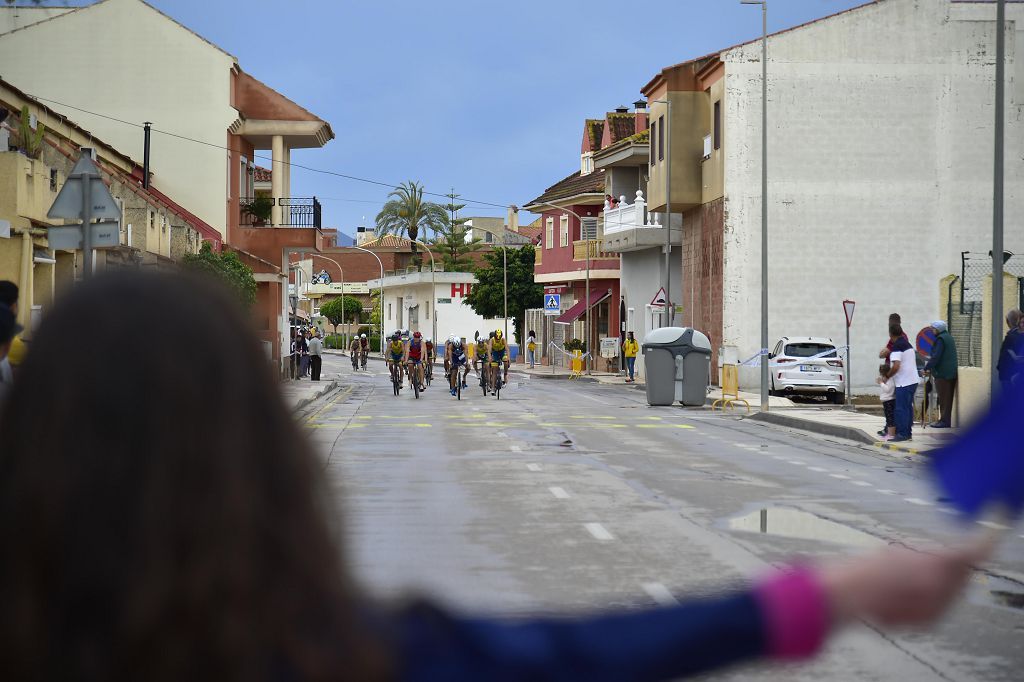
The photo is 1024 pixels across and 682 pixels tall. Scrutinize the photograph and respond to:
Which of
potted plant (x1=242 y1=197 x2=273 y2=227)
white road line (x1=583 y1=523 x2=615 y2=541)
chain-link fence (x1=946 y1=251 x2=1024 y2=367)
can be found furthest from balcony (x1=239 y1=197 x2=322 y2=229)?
white road line (x1=583 y1=523 x2=615 y2=541)

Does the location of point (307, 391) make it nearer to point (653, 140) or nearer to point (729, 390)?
point (729, 390)

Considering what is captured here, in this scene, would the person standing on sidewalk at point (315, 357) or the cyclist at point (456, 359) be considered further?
the person standing on sidewalk at point (315, 357)

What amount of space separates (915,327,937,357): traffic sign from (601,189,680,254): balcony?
30.1 metres

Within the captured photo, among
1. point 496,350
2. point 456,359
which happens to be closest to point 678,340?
point 496,350

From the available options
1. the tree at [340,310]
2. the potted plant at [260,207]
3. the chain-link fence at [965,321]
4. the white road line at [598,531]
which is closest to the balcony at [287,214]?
the potted plant at [260,207]

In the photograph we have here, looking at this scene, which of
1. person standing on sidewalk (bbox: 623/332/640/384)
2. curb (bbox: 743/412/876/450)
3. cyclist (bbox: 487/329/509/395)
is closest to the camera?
curb (bbox: 743/412/876/450)

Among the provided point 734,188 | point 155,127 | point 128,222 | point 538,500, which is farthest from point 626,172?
point 538,500

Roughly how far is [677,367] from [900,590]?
33580 millimetres

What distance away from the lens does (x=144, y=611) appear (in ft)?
4.18

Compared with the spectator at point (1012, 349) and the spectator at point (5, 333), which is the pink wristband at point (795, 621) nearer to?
the spectator at point (5, 333)

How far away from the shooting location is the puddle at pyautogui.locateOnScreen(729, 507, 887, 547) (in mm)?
11398

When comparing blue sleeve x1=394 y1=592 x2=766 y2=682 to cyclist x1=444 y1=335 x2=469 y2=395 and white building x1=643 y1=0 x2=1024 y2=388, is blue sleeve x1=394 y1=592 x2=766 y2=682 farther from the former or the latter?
white building x1=643 y1=0 x2=1024 y2=388

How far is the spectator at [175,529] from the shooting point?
4.26ft

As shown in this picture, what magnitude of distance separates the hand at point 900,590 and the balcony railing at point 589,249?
62.8m
